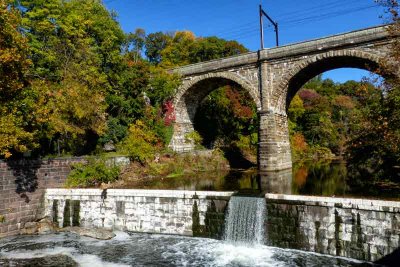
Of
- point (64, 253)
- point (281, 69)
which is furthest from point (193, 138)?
point (64, 253)

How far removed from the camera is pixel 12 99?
43.1ft

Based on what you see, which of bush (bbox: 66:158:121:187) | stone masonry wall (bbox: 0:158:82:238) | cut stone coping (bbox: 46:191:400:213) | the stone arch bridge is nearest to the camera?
cut stone coping (bbox: 46:191:400:213)

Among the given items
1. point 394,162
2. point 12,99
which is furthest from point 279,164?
point 12,99

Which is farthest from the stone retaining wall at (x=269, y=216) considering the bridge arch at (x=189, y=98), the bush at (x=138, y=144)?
the bridge arch at (x=189, y=98)

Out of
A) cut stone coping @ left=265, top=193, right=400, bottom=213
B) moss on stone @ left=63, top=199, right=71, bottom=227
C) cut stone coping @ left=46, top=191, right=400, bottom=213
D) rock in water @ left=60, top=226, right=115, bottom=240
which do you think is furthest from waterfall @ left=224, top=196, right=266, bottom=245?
moss on stone @ left=63, top=199, right=71, bottom=227

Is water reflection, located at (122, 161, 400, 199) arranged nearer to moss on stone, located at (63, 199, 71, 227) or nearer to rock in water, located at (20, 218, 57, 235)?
moss on stone, located at (63, 199, 71, 227)

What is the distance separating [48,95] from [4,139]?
176 inches

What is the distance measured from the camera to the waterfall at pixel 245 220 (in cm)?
1111

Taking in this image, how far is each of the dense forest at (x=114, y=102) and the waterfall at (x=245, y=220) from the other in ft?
16.1

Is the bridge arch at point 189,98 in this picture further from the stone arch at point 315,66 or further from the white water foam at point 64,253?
the white water foam at point 64,253

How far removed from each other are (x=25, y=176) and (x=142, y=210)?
5.52 meters

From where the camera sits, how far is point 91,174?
16.9m

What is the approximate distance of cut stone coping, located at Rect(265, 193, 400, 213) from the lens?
29.5 ft

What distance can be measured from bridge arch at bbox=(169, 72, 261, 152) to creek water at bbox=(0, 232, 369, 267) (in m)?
17.1
